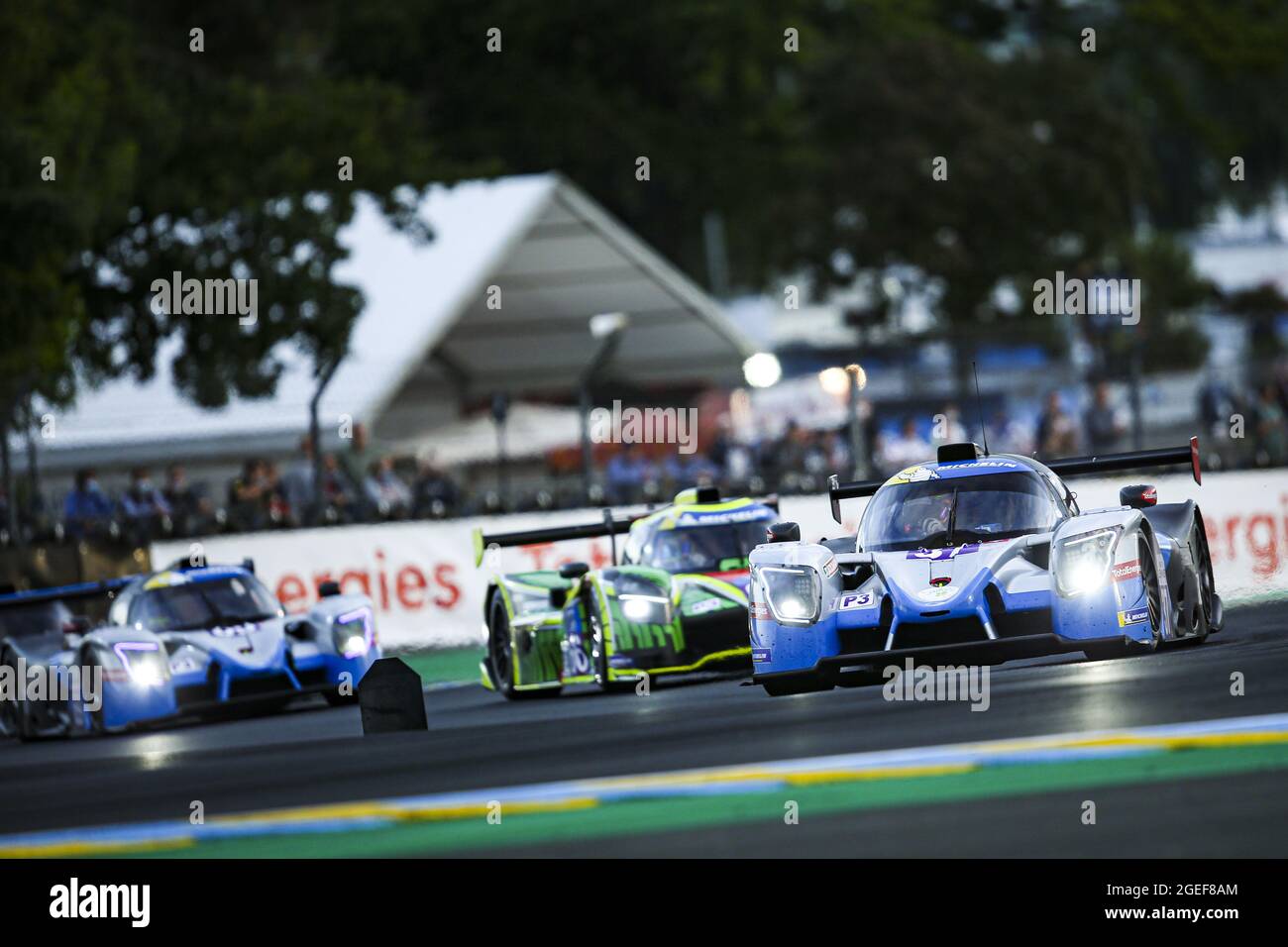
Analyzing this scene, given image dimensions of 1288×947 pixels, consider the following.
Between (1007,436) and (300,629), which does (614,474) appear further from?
(300,629)

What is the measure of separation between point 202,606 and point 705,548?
383 cm

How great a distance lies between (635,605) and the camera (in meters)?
14.3

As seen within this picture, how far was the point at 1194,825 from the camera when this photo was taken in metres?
7.55

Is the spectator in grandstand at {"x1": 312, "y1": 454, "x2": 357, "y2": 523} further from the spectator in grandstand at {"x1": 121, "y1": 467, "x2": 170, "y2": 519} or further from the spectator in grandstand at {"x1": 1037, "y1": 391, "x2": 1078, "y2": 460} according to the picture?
the spectator in grandstand at {"x1": 1037, "y1": 391, "x2": 1078, "y2": 460}

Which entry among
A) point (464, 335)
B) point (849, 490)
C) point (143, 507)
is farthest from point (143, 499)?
point (464, 335)

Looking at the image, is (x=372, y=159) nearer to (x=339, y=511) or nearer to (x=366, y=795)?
(x=339, y=511)

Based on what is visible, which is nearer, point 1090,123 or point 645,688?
point 645,688

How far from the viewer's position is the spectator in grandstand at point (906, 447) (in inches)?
945

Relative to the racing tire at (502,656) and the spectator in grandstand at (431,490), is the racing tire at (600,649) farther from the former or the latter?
the spectator in grandstand at (431,490)

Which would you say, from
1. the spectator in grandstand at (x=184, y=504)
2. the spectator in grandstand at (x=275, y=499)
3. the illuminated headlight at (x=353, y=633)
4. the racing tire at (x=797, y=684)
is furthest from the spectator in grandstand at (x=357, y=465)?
the racing tire at (x=797, y=684)

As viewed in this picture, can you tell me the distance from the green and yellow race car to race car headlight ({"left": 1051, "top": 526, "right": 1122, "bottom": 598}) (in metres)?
3.36

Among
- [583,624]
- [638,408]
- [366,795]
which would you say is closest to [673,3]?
[638,408]

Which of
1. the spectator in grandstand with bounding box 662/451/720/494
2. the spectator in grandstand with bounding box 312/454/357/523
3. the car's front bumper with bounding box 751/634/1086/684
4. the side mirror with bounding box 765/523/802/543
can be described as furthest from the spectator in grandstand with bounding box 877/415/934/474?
the car's front bumper with bounding box 751/634/1086/684

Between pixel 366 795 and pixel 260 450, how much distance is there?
56.3ft
